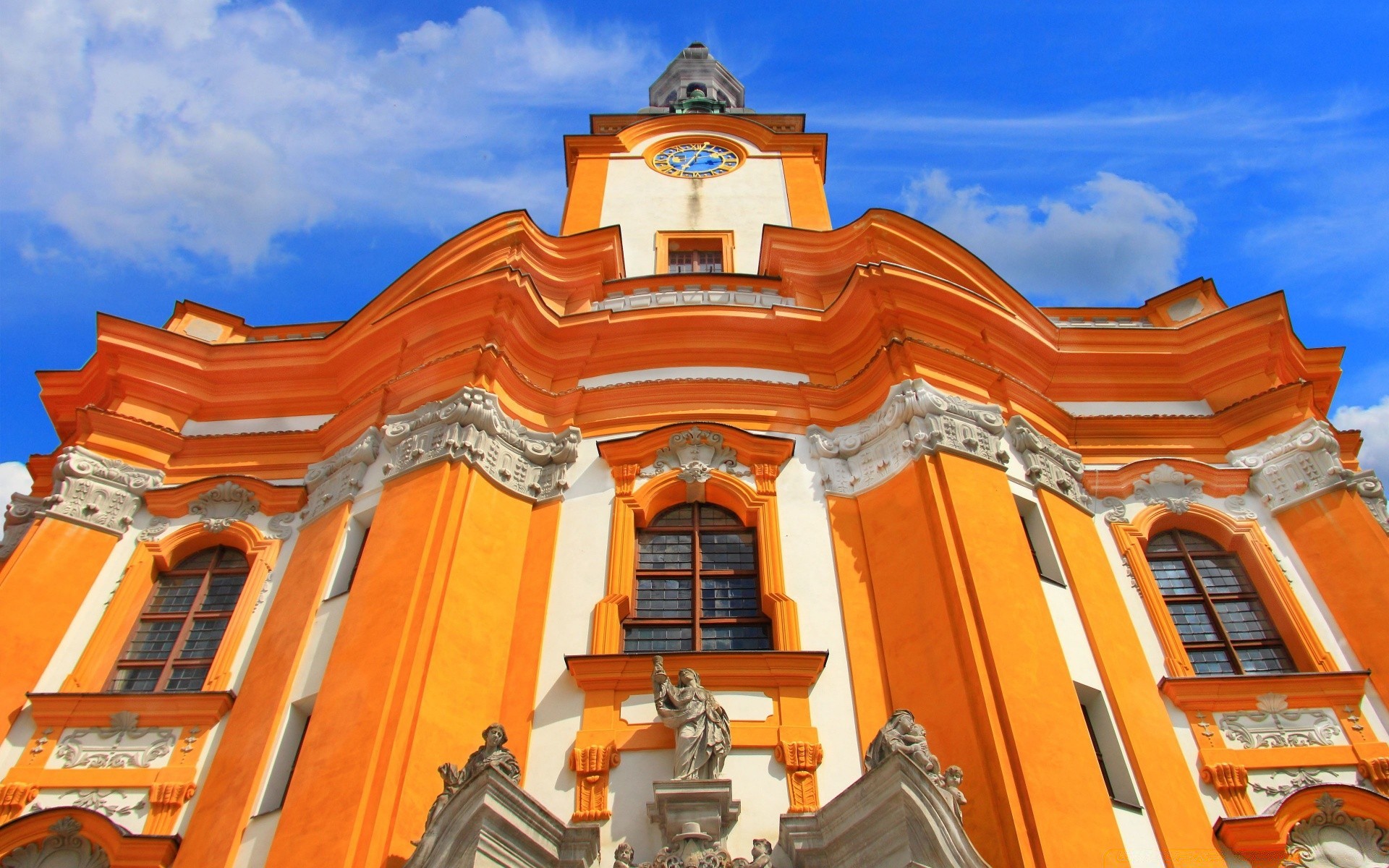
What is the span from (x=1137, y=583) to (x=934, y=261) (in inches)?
245

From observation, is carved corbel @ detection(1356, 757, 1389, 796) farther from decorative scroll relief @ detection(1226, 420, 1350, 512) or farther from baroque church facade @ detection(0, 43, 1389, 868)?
decorative scroll relief @ detection(1226, 420, 1350, 512)

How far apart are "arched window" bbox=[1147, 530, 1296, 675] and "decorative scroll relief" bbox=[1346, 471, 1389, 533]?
168 centimetres

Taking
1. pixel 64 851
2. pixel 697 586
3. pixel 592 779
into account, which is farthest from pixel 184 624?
pixel 697 586

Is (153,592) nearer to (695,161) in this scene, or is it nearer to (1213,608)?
(1213,608)

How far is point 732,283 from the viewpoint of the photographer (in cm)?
1697

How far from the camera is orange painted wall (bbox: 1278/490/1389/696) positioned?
39.8ft

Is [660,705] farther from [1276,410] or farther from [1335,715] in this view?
[1276,410]

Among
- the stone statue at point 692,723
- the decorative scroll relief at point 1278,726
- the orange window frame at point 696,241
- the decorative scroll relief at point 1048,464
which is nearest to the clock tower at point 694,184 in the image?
the orange window frame at point 696,241

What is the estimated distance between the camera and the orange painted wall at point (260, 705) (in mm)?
10234

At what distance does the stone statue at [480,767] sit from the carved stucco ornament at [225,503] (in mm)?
6606

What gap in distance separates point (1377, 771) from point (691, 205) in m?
14.8

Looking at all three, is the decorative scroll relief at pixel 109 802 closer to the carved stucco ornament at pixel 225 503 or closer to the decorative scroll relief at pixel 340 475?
the decorative scroll relief at pixel 340 475

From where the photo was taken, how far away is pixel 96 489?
14.0 meters

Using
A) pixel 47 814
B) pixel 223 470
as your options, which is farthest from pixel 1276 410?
pixel 47 814
